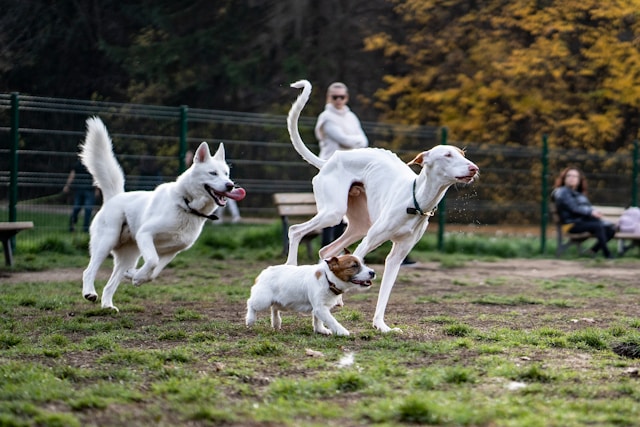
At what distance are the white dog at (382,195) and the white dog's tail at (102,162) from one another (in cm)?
162

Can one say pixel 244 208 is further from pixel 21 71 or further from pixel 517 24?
pixel 517 24

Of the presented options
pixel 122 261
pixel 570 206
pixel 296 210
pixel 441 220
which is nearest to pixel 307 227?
pixel 122 261

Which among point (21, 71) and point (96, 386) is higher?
point (21, 71)

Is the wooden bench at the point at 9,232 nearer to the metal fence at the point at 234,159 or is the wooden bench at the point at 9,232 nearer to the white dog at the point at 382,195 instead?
the metal fence at the point at 234,159

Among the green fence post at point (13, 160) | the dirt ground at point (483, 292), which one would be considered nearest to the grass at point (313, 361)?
the dirt ground at point (483, 292)

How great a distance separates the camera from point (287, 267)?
277 inches

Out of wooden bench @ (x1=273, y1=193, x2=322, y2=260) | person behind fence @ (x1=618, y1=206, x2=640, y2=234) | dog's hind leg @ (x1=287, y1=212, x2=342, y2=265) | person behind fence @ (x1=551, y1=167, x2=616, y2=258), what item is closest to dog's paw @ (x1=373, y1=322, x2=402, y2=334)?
dog's hind leg @ (x1=287, y1=212, x2=342, y2=265)

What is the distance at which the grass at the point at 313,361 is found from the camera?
4.45 m

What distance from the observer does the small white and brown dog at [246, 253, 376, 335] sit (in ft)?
21.5

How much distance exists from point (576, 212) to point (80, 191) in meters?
7.66

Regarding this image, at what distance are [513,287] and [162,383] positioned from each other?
6.70 meters

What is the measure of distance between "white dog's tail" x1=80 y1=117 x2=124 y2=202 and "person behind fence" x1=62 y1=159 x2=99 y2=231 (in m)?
4.55

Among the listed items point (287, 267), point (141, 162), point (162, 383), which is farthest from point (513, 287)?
point (162, 383)

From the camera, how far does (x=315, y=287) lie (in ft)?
21.9
